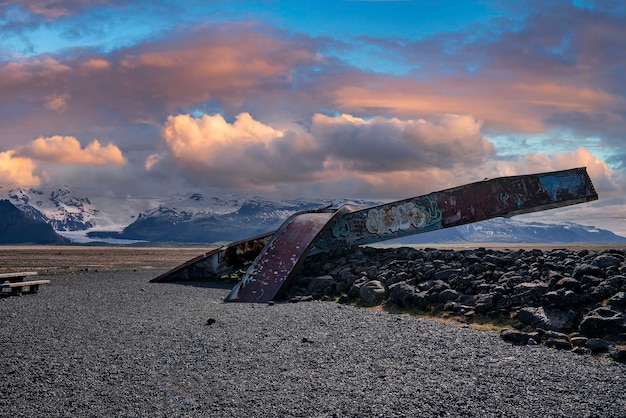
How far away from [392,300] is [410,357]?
5.52 meters

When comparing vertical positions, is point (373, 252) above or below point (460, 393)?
above

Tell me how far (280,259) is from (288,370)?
10.6m

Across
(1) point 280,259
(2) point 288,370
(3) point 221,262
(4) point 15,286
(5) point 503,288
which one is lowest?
(2) point 288,370

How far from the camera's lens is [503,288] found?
47.5ft

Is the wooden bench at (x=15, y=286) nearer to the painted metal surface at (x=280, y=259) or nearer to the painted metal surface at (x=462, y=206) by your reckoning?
the painted metal surface at (x=280, y=259)

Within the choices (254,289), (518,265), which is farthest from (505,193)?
(254,289)

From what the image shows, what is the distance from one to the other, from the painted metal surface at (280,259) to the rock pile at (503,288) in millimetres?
737

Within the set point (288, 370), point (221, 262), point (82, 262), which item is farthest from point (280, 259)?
point (82, 262)

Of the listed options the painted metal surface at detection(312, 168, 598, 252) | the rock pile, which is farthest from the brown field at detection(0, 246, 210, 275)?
the rock pile

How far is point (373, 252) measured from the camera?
881 inches

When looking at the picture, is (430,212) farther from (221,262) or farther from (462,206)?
(221,262)

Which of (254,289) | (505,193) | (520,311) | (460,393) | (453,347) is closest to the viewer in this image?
(460,393)

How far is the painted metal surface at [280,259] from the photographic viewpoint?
18.6m

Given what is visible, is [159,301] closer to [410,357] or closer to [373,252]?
[373,252]
